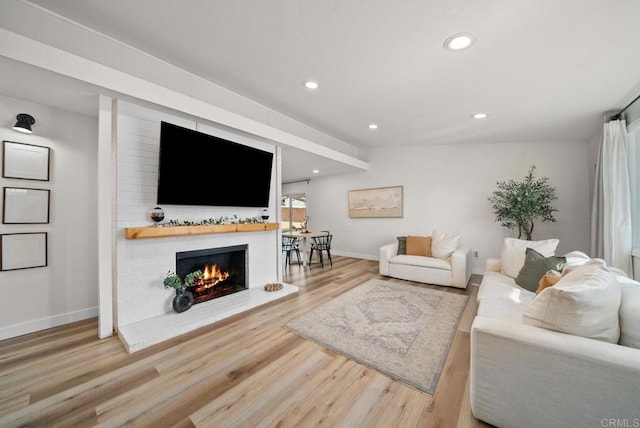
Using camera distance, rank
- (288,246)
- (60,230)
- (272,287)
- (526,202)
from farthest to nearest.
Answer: (288,246) < (526,202) < (272,287) < (60,230)

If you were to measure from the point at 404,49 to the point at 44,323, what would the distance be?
14.7 feet

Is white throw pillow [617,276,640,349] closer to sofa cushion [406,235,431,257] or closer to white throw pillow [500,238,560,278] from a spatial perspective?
white throw pillow [500,238,560,278]

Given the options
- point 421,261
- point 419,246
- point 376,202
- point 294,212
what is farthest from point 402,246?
point 294,212

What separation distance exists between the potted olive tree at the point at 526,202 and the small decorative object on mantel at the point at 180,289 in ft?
16.5

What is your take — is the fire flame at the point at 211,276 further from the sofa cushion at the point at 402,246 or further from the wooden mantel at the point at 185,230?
the sofa cushion at the point at 402,246

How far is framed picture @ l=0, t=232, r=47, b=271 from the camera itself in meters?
2.25

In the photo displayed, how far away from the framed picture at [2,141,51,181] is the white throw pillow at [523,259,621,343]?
14.6 ft

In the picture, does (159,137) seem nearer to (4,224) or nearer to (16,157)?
(16,157)

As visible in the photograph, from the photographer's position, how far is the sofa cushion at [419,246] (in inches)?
171

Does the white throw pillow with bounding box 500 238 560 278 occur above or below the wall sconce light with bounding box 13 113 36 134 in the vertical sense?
below

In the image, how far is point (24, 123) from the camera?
2.22 metres

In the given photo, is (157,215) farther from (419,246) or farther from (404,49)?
(419,246)

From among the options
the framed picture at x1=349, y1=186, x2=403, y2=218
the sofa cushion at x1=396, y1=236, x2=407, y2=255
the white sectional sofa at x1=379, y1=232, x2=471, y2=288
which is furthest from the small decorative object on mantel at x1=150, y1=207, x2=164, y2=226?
the framed picture at x1=349, y1=186, x2=403, y2=218

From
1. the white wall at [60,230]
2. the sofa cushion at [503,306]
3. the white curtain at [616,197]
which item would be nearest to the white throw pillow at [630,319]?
the sofa cushion at [503,306]
